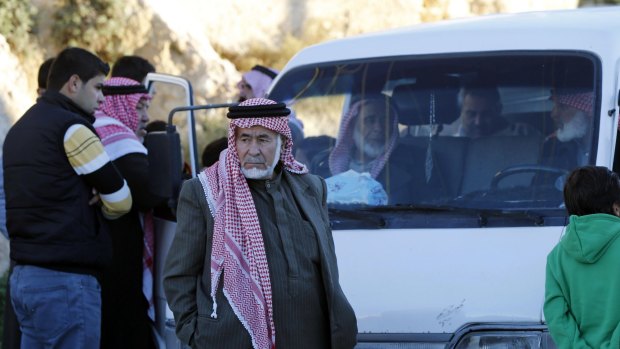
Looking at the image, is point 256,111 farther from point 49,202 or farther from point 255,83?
point 255,83

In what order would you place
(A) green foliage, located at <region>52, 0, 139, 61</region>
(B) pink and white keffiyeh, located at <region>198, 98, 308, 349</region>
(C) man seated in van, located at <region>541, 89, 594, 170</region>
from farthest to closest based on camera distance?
(A) green foliage, located at <region>52, 0, 139, 61</region> < (C) man seated in van, located at <region>541, 89, 594, 170</region> < (B) pink and white keffiyeh, located at <region>198, 98, 308, 349</region>

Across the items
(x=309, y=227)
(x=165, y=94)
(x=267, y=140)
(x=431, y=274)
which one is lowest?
(x=165, y=94)

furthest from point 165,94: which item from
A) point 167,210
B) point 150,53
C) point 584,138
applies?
point 584,138

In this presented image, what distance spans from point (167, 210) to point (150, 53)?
1115cm

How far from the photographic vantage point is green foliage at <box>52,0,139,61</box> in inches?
614

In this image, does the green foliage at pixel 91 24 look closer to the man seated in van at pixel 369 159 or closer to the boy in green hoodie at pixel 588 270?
the man seated in van at pixel 369 159

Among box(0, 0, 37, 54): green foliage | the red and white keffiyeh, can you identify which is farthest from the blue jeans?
box(0, 0, 37, 54): green foliage

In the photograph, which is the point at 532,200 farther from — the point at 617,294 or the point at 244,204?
the point at 244,204

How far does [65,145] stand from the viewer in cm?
529

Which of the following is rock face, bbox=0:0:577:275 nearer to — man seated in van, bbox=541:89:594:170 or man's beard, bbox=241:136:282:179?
man seated in van, bbox=541:89:594:170

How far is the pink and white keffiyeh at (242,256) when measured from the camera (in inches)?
159

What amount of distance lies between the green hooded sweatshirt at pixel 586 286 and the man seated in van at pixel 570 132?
1.06 meters

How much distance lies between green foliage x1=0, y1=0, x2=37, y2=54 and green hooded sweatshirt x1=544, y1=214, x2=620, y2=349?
1134cm

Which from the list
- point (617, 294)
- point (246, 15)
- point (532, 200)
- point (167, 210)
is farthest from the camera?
point (246, 15)
